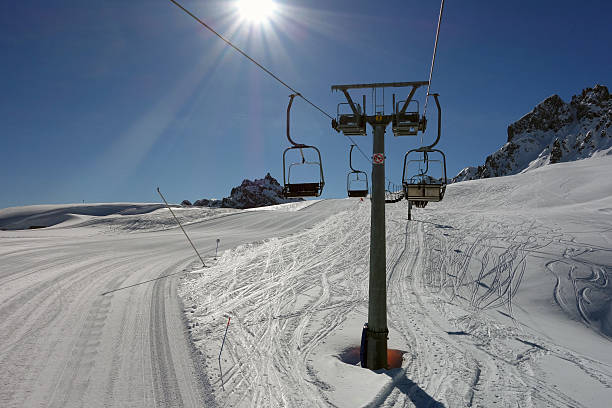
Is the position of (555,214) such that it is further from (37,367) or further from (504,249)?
(37,367)

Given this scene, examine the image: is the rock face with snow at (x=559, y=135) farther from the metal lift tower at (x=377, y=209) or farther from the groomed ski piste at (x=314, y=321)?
the metal lift tower at (x=377, y=209)

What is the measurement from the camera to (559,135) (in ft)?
595

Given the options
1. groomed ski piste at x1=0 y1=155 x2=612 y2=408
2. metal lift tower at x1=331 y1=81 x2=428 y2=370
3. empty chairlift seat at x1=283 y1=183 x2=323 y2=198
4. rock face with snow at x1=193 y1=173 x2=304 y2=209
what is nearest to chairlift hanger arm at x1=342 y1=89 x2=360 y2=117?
metal lift tower at x1=331 y1=81 x2=428 y2=370

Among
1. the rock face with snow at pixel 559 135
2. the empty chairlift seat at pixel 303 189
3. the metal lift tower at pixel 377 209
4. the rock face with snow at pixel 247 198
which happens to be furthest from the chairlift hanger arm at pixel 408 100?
the rock face with snow at pixel 559 135

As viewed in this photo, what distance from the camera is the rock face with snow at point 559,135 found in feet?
516

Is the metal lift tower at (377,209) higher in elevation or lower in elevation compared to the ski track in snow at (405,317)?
higher

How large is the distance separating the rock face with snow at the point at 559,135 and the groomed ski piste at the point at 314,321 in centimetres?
17942

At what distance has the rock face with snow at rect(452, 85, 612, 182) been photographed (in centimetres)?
15738

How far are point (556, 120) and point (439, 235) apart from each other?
221091 millimetres

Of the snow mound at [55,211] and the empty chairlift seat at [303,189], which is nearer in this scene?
the empty chairlift seat at [303,189]

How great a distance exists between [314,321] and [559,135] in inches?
8869

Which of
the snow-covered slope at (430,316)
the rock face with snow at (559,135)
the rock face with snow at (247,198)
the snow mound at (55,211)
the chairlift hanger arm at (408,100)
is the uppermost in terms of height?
the rock face with snow at (559,135)

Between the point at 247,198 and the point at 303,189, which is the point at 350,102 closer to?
the point at 303,189

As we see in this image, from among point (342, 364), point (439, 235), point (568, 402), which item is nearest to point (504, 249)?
point (439, 235)
